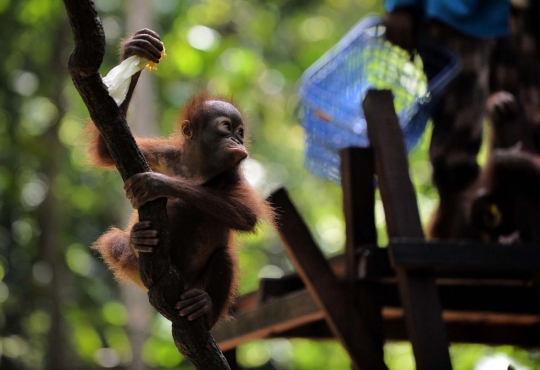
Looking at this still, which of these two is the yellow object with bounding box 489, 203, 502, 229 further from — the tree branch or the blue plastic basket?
the tree branch

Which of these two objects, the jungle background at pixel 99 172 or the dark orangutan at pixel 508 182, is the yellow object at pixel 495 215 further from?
the jungle background at pixel 99 172

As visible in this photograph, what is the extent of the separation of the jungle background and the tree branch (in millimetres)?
6573

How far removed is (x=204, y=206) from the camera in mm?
2373

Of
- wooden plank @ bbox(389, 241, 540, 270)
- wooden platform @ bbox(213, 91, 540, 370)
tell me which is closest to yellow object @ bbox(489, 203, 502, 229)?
wooden platform @ bbox(213, 91, 540, 370)

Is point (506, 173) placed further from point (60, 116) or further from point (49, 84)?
point (49, 84)

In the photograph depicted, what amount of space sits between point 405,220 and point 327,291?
50 cm

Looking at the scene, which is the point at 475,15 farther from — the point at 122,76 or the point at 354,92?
the point at 122,76

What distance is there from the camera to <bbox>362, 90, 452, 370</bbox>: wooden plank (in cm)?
296

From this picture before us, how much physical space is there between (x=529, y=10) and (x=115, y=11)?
694 centimetres

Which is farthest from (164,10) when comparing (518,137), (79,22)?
(79,22)

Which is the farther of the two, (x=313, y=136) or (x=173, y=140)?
(x=313, y=136)

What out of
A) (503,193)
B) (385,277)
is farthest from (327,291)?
(503,193)

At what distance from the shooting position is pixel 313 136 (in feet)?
13.9

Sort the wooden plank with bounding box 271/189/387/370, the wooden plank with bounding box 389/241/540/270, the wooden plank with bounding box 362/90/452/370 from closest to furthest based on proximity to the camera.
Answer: the wooden plank with bounding box 362/90/452/370, the wooden plank with bounding box 389/241/540/270, the wooden plank with bounding box 271/189/387/370
